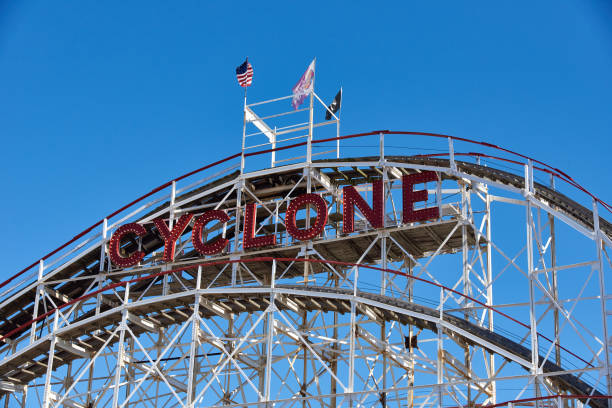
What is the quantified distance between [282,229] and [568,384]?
1873 centimetres

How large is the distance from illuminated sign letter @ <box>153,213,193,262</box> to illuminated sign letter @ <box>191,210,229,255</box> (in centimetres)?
54

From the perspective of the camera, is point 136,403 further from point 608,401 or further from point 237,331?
point 608,401

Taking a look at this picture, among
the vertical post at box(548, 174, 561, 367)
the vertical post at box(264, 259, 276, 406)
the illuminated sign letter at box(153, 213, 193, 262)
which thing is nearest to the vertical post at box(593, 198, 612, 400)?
the vertical post at box(548, 174, 561, 367)

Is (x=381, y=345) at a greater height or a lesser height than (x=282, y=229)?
lesser

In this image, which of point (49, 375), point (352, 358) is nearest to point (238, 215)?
point (49, 375)

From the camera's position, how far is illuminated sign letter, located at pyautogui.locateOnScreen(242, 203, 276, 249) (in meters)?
49.8

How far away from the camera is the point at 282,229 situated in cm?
5362

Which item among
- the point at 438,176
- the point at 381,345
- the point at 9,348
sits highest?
the point at 438,176

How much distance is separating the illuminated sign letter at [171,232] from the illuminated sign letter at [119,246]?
3.09ft

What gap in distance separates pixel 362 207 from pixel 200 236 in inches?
311

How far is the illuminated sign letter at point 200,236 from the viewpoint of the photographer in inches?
2002

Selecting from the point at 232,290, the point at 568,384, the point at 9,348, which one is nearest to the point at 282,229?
the point at 232,290

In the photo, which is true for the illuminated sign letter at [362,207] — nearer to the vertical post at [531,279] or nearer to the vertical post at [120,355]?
the vertical post at [531,279]

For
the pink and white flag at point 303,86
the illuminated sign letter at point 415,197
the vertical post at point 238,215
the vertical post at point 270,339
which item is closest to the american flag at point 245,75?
the pink and white flag at point 303,86
